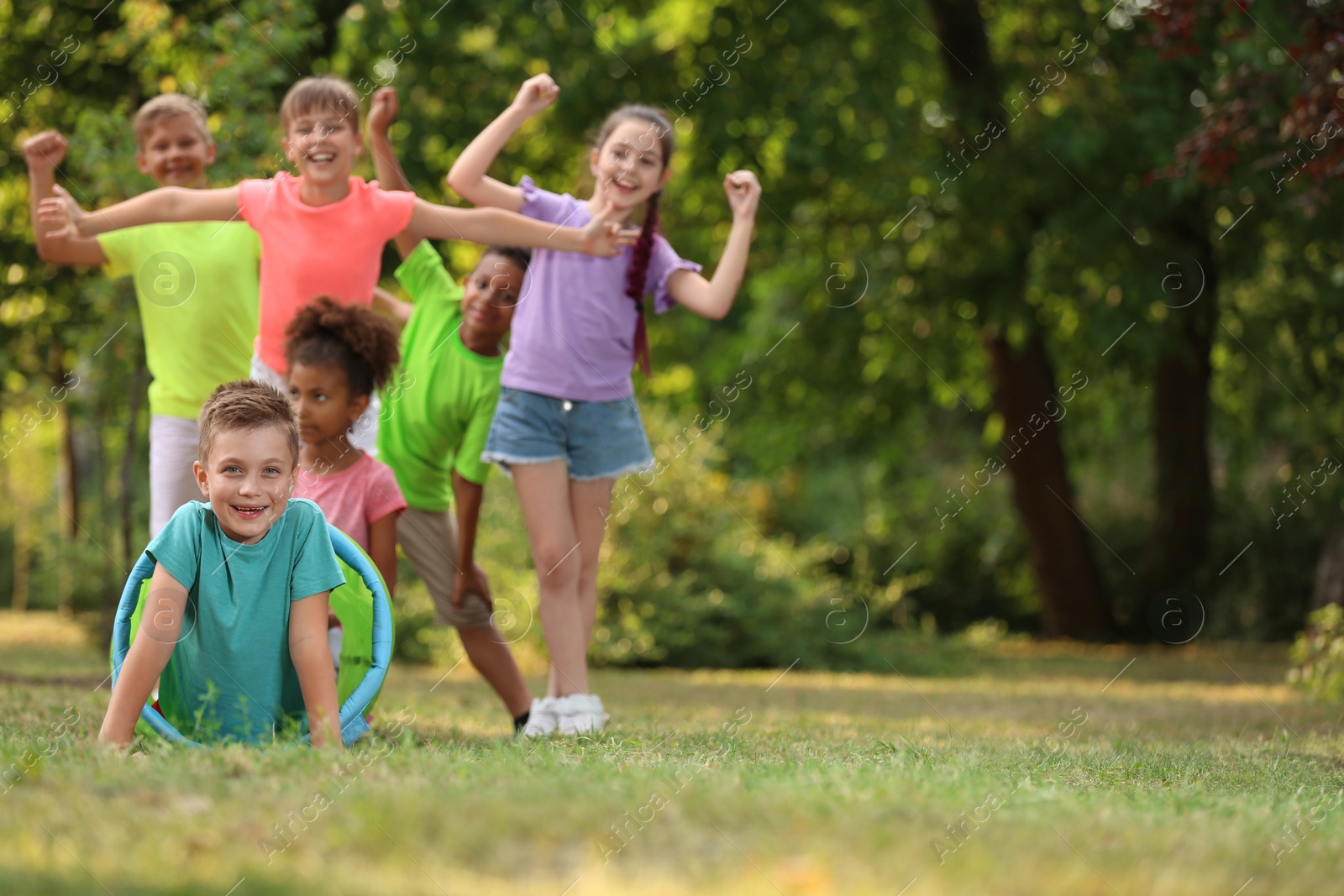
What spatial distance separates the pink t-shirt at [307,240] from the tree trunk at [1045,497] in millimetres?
8465

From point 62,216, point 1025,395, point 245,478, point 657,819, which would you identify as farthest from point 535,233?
point 1025,395

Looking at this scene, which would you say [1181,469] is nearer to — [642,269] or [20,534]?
[642,269]

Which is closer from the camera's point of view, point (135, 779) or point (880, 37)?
point (135, 779)

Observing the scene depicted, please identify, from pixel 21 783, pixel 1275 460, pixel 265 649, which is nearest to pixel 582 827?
pixel 21 783

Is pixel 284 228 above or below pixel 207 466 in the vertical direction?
above

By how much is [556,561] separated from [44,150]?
2419 millimetres

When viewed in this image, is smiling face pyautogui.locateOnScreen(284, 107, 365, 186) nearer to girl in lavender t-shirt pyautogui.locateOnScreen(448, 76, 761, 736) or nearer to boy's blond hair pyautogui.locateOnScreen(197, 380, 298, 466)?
girl in lavender t-shirt pyautogui.locateOnScreen(448, 76, 761, 736)

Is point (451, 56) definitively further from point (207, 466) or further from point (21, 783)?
point (21, 783)

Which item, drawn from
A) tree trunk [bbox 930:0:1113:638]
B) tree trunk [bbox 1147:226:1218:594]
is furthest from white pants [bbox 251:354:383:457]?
tree trunk [bbox 1147:226:1218:594]

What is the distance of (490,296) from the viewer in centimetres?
543

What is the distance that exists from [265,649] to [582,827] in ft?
5.78

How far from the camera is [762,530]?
15297 mm

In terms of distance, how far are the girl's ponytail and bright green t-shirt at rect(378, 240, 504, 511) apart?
569mm

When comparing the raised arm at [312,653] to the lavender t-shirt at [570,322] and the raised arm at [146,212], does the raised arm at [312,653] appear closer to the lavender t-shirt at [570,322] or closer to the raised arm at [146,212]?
the lavender t-shirt at [570,322]
